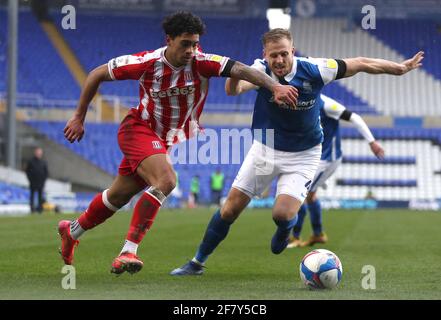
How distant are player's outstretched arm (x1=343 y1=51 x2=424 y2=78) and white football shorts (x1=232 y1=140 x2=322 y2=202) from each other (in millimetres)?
1023

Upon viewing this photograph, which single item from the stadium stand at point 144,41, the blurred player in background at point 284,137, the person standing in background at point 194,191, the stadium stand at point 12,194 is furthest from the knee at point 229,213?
the person standing in background at point 194,191

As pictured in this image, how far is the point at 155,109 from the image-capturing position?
7500mm

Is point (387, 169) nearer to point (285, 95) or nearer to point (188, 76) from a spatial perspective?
point (188, 76)

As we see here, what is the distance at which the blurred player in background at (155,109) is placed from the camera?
7016mm

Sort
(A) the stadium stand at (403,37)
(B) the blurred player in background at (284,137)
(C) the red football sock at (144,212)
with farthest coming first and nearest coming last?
(A) the stadium stand at (403,37) < (B) the blurred player in background at (284,137) < (C) the red football sock at (144,212)

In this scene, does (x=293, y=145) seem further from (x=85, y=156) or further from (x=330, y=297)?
(x=85, y=156)

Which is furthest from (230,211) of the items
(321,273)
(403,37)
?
(403,37)

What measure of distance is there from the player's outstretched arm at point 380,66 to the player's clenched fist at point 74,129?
7.31 ft

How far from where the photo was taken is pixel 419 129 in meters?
35.3

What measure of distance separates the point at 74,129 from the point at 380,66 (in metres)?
2.55

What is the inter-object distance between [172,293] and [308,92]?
7.51 ft

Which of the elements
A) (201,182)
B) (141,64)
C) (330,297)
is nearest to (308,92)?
(141,64)

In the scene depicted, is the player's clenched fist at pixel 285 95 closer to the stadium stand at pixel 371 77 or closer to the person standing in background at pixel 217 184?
the stadium stand at pixel 371 77

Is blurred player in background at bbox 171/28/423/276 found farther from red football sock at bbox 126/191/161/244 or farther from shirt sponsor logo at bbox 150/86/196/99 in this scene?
red football sock at bbox 126/191/161/244
